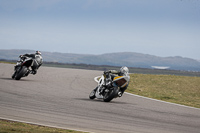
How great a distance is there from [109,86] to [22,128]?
20.4ft

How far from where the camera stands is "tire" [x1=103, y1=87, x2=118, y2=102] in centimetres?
1288

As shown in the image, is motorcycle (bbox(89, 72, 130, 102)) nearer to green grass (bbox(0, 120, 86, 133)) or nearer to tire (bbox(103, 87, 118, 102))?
tire (bbox(103, 87, 118, 102))

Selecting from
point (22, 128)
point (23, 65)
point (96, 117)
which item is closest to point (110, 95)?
point (96, 117)

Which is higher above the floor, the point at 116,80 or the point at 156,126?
the point at 116,80

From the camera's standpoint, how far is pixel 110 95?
1299cm

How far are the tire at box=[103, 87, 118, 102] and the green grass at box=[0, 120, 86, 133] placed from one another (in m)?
5.52

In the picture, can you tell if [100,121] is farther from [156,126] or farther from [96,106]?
[96,106]

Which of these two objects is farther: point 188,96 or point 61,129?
point 188,96

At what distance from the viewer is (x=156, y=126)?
347 inches

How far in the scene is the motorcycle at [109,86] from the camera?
12.9 meters

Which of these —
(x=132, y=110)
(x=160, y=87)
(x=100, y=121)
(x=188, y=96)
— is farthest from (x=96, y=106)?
(x=160, y=87)

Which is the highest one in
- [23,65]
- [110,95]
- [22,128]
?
[23,65]

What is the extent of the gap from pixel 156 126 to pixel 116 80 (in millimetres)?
4333

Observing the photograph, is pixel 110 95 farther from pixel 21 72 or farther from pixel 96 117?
pixel 21 72
